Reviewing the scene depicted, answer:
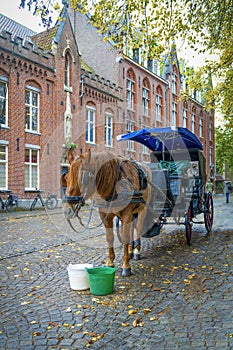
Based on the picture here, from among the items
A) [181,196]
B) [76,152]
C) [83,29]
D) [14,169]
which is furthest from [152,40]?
[83,29]

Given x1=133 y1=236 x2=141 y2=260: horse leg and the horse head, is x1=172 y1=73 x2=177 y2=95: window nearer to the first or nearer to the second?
x1=133 y1=236 x2=141 y2=260: horse leg

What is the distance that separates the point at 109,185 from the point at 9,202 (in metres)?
12.7

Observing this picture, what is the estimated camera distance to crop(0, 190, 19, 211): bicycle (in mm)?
16273

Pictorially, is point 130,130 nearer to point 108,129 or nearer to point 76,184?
point 108,129

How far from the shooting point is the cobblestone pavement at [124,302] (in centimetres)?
318

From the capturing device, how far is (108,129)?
5.49 metres

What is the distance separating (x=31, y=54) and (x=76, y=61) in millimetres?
3841

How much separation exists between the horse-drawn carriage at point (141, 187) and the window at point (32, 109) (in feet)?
39.8

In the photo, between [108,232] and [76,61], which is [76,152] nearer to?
[108,232]

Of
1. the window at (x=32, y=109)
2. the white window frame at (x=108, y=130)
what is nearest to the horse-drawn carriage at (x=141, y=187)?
the white window frame at (x=108, y=130)

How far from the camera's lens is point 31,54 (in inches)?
747

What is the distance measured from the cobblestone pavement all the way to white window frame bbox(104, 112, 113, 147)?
143 centimetres

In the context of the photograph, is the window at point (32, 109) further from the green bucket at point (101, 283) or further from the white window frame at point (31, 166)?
the green bucket at point (101, 283)

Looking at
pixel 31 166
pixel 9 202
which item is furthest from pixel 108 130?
pixel 31 166
